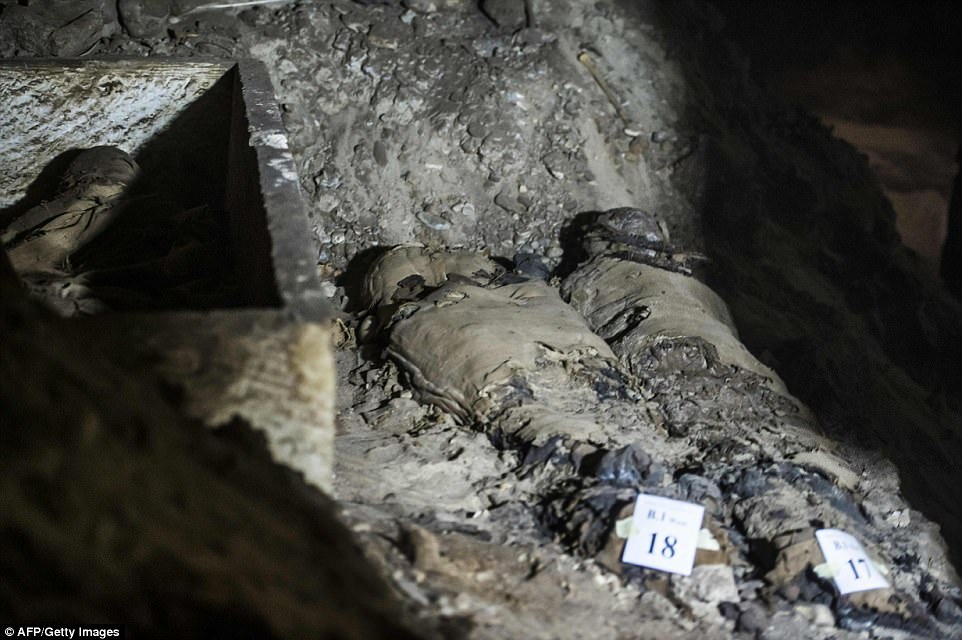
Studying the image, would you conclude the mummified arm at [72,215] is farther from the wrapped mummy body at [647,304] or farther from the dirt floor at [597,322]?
the wrapped mummy body at [647,304]

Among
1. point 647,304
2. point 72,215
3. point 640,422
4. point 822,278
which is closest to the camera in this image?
point 640,422

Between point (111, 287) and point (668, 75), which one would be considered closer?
point (111, 287)

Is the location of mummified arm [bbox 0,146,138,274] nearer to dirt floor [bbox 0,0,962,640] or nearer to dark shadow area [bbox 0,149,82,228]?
dark shadow area [bbox 0,149,82,228]

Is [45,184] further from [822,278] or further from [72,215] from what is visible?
[822,278]

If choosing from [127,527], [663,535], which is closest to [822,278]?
[663,535]

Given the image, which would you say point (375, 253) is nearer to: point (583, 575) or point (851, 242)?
point (583, 575)

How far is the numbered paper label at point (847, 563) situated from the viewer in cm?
242

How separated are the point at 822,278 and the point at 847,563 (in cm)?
229

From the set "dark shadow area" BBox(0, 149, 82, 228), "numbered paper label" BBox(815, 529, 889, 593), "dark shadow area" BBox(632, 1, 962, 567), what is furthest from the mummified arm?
"dark shadow area" BBox(632, 1, 962, 567)

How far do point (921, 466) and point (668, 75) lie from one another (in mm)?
2125

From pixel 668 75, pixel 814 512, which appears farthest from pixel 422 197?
pixel 814 512

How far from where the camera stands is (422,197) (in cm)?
398

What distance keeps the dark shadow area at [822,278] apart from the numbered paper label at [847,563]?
95cm

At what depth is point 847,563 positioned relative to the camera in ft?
8.07
